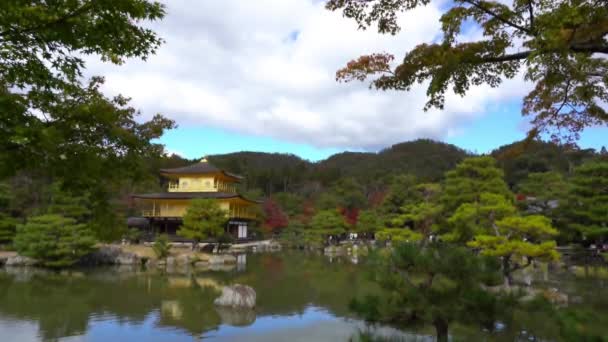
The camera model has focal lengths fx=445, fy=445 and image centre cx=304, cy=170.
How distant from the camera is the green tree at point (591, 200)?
15969mm

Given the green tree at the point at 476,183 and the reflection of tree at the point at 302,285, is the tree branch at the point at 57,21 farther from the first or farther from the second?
the green tree at the point at 476,183

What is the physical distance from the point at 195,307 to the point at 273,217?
75.1 feet

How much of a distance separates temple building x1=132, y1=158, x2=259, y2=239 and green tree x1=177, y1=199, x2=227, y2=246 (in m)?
4.38

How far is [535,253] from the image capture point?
9.72m

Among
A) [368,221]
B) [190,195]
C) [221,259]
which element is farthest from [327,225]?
Answer: [221,259]

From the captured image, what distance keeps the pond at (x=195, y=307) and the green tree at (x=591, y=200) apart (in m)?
3.17

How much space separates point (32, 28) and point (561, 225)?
19385 mm

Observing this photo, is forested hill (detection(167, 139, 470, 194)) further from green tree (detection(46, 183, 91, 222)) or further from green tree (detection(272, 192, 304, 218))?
green tree (detection(46, 183, 91, 222))

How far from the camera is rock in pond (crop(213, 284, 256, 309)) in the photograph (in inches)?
342

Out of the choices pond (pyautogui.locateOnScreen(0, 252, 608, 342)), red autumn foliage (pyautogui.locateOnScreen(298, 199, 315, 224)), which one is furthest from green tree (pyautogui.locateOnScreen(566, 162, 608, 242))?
red autumn foliage (pyautogui.locateOnScreen(298, 199, 315, 224))

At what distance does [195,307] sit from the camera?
8.85 metres

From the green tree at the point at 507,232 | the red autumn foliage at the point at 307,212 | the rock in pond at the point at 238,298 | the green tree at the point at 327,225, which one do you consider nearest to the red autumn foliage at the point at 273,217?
the red autumn foliage at the point at 307,212

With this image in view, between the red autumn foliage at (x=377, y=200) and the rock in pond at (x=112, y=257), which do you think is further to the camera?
the red autumn foliage at (x=377, y=200)

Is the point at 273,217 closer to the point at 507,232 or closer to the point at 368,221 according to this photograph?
the point at 368,221
